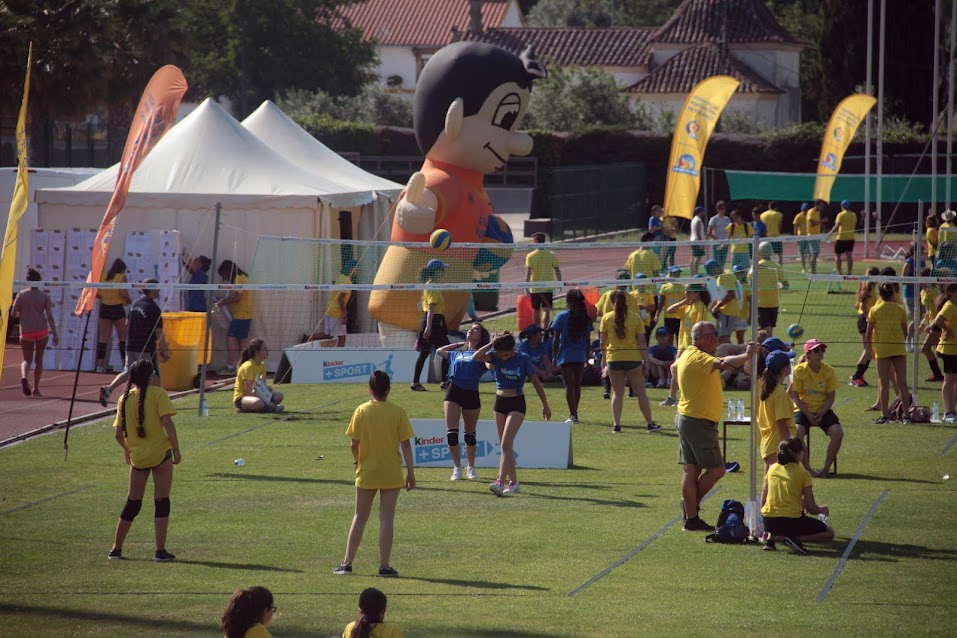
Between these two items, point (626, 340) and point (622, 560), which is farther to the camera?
point (626, 340)

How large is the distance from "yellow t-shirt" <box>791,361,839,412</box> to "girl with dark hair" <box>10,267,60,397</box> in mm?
10848

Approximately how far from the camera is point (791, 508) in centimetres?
1009

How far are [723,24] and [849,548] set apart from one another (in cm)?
5056

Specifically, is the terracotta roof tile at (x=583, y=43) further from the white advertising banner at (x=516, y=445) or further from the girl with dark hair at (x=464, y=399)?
the girl with dark hair at (x=464, y=399)

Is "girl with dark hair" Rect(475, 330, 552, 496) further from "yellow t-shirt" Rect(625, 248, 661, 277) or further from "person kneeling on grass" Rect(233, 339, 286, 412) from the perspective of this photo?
"yellow t-shirt" Rect(625, 248, 661, 277)

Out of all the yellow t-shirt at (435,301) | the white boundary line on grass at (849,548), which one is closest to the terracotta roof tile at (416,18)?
the yellow t-shirt at (435,301)

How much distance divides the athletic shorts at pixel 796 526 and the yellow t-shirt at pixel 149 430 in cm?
492

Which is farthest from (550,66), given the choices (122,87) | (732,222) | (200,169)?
(200,169)

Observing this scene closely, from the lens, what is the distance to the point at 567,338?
51.6 ft

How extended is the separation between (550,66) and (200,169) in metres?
35.0

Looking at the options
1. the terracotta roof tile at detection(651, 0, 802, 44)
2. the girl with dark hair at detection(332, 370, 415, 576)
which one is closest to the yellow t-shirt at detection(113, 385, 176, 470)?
the girl with dark hair at detection(332, 370, 415, 576)

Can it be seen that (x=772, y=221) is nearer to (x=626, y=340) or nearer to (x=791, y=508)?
(x=626, y=340)

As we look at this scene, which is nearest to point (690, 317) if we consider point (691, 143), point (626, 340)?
point (626, 340)

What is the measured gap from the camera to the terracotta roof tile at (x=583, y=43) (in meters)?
62.0
